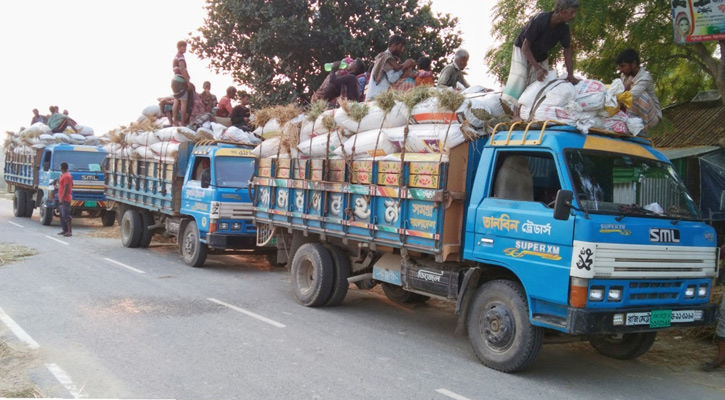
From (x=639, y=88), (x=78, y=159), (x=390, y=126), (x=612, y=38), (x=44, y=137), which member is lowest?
(x=78, y=159)

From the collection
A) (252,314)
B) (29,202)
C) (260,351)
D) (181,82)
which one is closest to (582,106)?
(260,351)

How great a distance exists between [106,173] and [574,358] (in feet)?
42.1

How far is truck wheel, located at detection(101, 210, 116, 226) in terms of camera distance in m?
18.6

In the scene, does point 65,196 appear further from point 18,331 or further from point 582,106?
point 582,106

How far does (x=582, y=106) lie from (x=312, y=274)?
14.3 feet

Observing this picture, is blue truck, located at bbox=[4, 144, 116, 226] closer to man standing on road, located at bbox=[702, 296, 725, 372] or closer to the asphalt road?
the asphalt road

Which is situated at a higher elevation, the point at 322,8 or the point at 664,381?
the point at 322,8

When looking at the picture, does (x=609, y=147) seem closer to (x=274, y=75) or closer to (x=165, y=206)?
(x=165, y=206)

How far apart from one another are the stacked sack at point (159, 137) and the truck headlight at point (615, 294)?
8.34 m

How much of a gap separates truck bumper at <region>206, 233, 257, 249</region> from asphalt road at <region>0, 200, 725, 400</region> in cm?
121

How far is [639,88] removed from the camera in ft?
24.0

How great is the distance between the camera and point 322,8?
1691 centimetres

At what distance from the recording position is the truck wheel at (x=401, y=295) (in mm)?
9086

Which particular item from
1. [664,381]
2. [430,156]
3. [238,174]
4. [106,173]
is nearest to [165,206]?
[238,174]
